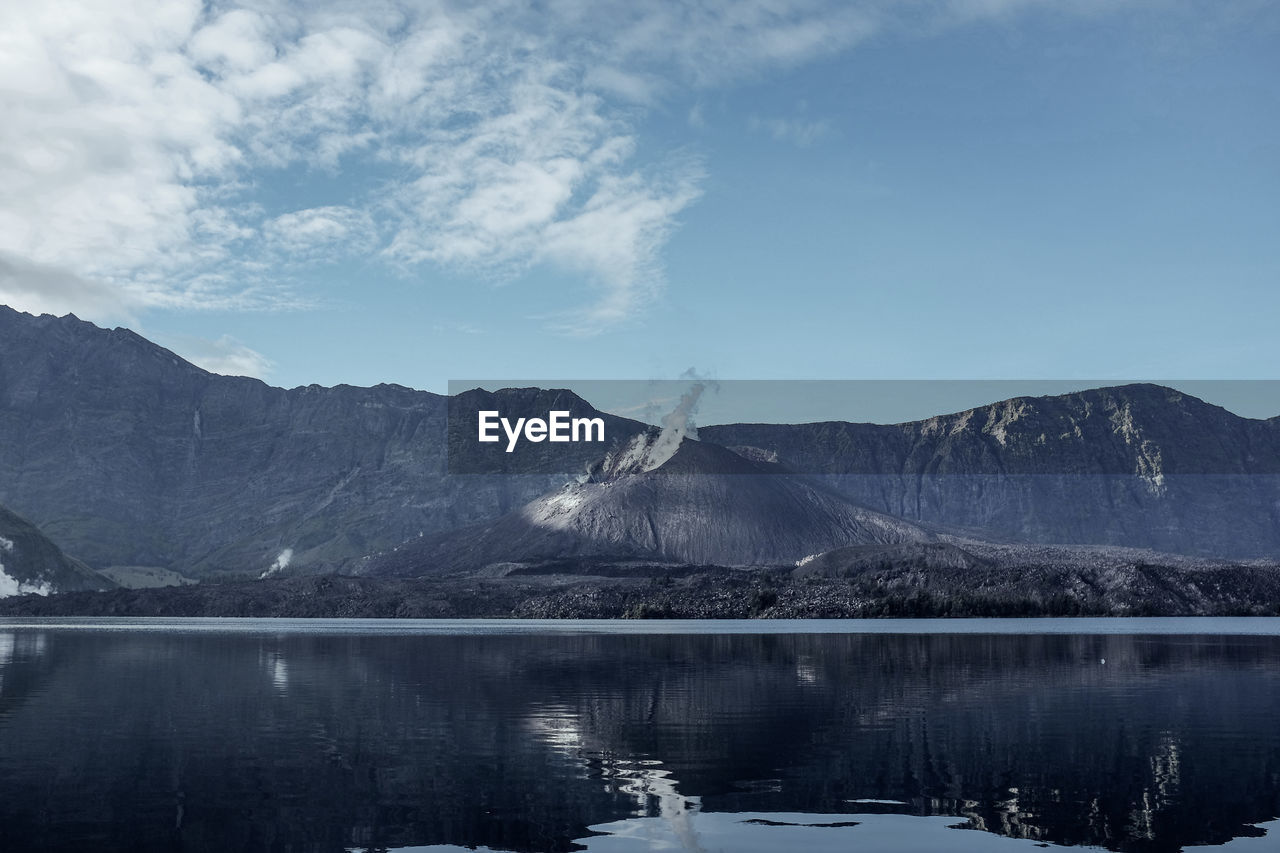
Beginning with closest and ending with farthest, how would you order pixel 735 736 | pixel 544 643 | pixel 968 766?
1. pixel 968 766
2. pixel 735 736
3. pixel 544 643

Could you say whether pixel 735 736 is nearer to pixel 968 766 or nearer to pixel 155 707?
pixel 968 766

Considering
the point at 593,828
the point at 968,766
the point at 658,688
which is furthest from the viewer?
the point at 658,688

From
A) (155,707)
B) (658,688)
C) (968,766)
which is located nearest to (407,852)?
(968,766)

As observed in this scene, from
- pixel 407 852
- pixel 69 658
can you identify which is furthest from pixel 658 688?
pixel 69 658

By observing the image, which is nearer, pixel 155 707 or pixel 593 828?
pixel 593 828

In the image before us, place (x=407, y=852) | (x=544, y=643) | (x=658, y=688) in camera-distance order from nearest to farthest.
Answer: (x=407, y=852) < (x=658, y=688) < (x=544, y=643)

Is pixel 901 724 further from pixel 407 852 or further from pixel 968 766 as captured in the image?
pixel 407 852
